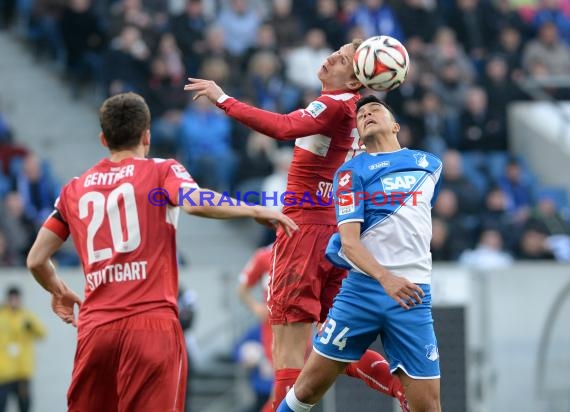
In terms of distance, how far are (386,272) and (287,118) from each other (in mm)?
1368

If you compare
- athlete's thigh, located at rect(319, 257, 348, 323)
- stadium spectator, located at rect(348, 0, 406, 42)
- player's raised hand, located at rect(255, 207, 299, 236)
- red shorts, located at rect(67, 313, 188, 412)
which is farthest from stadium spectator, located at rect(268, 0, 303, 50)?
player's raised hand, located at rect(255, 207, 299, 236)

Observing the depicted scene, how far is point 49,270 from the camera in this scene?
827 centimetres

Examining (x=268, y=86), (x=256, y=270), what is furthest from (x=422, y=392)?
(x=268, y=86)

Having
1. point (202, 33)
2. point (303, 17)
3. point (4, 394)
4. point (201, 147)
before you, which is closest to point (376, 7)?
point (303, 17)

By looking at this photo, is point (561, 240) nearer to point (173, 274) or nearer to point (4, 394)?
point (4, 394)

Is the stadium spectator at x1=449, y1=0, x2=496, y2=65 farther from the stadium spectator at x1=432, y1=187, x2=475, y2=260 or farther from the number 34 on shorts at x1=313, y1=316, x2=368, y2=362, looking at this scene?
the number 34 on shorts at x1=313, y1=316, x2=368, y2=362

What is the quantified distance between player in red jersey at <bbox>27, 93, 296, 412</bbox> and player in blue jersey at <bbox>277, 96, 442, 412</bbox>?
104 centimetres

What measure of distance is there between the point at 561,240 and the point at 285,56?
204 inches

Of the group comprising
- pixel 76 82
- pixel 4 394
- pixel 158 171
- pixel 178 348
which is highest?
pixel 76 82

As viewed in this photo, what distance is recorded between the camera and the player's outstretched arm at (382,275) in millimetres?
7922

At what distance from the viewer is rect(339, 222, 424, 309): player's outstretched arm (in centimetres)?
792

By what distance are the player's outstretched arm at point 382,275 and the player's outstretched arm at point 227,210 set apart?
2.11ft

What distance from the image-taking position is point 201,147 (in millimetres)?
17844

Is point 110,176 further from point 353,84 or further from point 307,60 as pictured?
point 307,60
